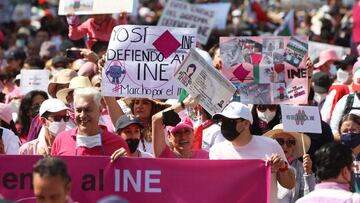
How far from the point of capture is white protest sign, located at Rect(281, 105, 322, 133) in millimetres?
11242

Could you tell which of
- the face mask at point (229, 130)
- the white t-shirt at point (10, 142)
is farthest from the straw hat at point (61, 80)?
the face mask at point (229, 130)

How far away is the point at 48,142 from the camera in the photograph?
11.4 metres

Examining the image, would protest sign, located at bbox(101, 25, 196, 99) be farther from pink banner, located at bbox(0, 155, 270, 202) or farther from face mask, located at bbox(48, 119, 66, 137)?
pink banner, located at bbox(0, 155, 270, 202)

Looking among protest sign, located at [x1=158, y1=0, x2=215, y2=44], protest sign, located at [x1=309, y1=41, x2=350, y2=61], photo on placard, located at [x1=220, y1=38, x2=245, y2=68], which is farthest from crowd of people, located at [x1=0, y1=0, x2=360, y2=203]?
protest sign, located at [x1=309, y1=41, x2=350, y2=61]

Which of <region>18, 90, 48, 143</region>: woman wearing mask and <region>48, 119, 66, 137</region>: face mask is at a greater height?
<region>18, 90, 48, 143</region>: woman wearing mask

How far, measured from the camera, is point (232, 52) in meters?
13.0

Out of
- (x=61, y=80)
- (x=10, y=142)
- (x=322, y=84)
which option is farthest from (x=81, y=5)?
(x=10, y=142)

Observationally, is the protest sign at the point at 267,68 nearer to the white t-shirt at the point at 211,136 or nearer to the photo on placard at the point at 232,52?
the photo on placard at the point at 232,52

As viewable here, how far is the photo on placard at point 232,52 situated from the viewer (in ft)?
42.2

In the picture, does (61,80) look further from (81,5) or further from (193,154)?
(193,154)

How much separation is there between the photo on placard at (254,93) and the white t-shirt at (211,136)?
A: 36cm

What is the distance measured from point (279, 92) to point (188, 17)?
6.47 meters

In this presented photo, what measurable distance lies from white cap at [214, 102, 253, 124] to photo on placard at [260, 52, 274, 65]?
6.78 feet

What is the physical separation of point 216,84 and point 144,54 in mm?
1252
